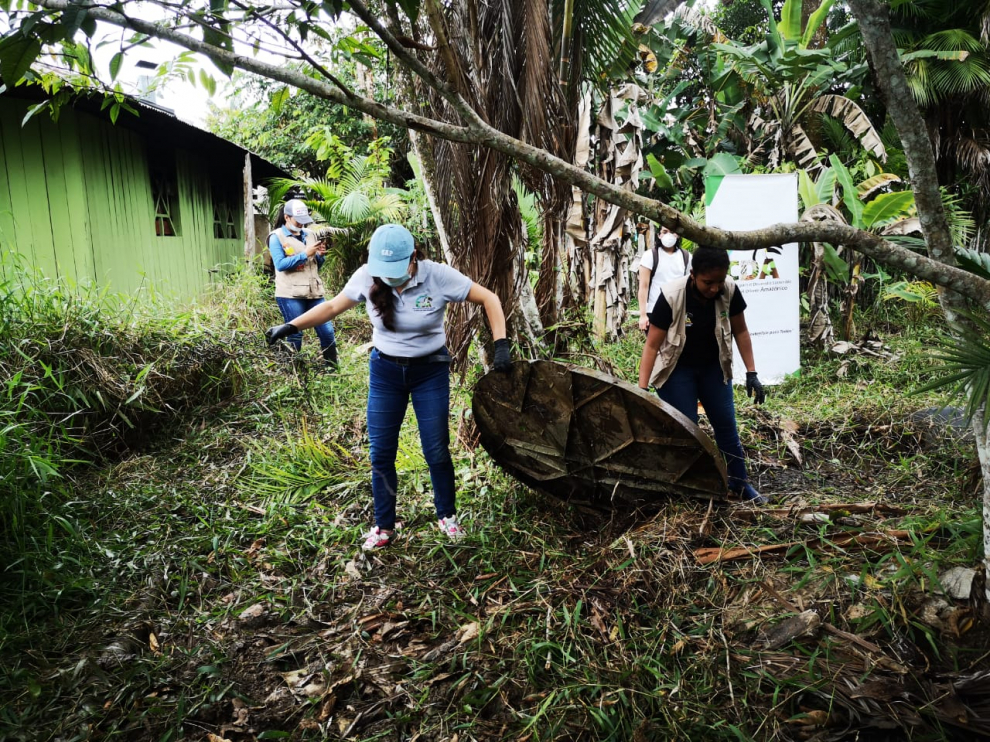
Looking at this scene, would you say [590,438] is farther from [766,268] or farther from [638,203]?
[766,268]

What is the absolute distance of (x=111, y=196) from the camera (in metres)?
7.63

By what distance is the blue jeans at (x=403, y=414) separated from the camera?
3473mm

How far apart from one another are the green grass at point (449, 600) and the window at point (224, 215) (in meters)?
7.02

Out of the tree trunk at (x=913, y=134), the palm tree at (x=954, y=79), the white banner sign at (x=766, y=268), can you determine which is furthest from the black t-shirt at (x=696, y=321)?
the palm tree at (x=954, y=79)

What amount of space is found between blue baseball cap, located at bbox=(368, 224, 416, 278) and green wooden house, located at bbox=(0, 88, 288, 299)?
318 centimetres

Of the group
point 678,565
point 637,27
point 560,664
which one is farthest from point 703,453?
point 637,27

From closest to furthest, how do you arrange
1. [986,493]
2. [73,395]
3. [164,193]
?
[986,493] → [73,395] → [164,193]

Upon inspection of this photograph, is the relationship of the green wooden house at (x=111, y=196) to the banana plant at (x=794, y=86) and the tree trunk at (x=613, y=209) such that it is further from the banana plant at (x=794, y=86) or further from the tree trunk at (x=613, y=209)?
the banana plant at (x=794, y=86)

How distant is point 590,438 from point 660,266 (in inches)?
109

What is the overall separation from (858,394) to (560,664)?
13.9 ft

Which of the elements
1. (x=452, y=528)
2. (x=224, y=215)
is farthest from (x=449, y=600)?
(x=224, y=215)

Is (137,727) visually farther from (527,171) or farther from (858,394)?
(858,394)

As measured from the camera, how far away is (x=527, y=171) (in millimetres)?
3918

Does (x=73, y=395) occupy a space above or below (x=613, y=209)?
below
